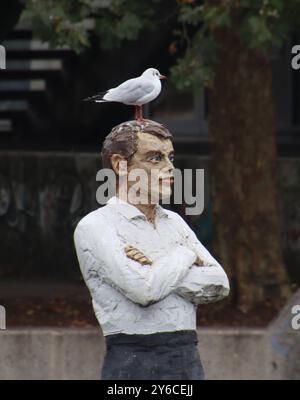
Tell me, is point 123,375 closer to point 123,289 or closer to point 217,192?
point 123,289

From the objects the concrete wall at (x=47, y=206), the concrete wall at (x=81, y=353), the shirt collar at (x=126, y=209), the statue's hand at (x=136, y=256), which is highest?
the concrete wall at (x=47, y=206)

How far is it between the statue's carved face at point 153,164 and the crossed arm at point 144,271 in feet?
0.82

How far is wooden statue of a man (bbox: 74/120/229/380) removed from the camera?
18.2 ft

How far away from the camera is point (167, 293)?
5.54 meters

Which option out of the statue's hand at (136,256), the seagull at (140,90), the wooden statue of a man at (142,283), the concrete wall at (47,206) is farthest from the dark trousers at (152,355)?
the concrete wall at (47,206)

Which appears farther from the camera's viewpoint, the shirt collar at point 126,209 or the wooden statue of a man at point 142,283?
the shirt collar at point 126,209

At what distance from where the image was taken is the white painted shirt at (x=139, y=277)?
18.1 ft

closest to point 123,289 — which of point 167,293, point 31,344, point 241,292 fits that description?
point 167,293

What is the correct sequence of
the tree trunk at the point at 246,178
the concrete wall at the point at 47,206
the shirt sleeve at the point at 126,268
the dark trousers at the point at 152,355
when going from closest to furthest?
the shirt sleeve at the point at 126,268, the dark trousers at the point at 152,355, the tree trunk at the point at 246,178, the concrete wall at the point at 47,206

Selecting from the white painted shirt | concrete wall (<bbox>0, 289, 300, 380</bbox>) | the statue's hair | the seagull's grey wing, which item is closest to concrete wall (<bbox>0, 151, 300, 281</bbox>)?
concrete wall (<bbox>0, 289, 300, 380</bbox>)

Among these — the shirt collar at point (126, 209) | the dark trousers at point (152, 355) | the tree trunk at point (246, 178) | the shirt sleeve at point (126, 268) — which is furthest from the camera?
the tree trunk at point (246, 178)

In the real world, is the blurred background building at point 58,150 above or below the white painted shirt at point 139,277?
above

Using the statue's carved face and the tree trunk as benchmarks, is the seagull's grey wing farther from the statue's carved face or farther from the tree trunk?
the tree trunk

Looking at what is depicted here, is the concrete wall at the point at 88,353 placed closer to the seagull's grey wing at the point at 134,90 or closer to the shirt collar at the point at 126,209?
the seagull's grey wing at the point at 134,90
